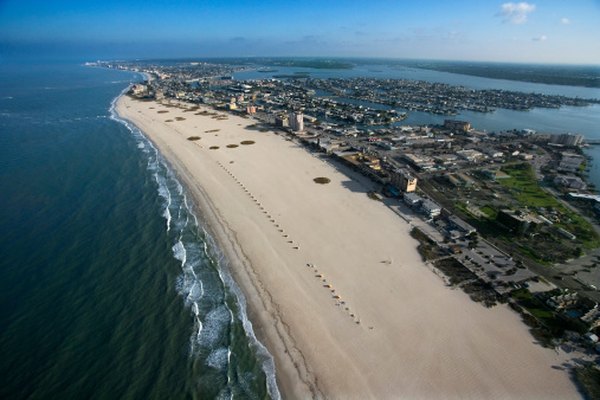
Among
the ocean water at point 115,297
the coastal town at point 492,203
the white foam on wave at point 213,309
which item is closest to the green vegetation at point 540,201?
the coastal town at point 492,203

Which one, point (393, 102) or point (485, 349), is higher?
point (393, 102)

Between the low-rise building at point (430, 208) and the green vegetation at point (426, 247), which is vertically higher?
the low-rise building at point (430, 208)

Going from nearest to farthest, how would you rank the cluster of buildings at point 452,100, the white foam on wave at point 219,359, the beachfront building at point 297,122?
the white foam on wave at point 219,359
the beachfront building at point 297,122
the cluster of buildings at point 452,100

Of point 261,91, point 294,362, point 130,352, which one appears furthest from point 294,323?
point 261,91

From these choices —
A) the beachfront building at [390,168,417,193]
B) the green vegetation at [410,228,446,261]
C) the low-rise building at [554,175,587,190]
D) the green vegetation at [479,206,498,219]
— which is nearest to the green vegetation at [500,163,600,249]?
the low-rise building at [554,175,587,190]

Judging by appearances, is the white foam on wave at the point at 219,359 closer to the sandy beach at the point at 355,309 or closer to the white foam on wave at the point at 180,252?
the sandy beach at the point at 355,309

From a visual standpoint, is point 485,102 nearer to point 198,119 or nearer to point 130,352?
point 198,119
